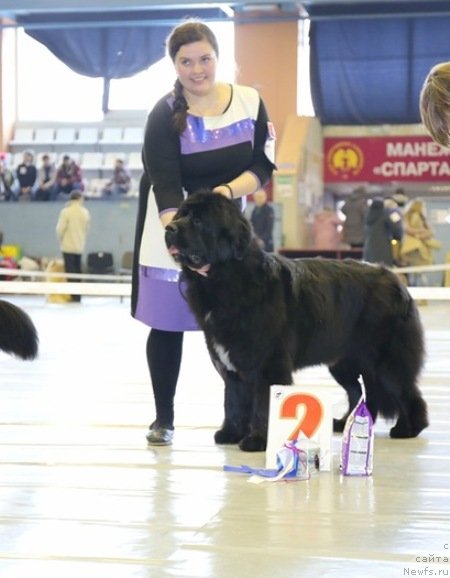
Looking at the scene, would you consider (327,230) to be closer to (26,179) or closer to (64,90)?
(26,179)

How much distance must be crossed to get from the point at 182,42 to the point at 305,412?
1.25m

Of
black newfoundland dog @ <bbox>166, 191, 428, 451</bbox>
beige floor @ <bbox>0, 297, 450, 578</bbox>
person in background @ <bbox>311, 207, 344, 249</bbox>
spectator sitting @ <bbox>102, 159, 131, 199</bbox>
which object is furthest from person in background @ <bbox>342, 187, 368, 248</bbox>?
black newfoundland dog @ <bbox>166, 191, 428, 451</bbox>

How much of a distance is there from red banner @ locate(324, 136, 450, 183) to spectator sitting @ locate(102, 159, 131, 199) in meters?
3.11

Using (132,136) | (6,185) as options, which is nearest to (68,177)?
(6,185)

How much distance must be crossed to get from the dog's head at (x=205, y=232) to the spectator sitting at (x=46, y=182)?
39.4 feet

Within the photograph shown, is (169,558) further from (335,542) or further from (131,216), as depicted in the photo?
(131,216)

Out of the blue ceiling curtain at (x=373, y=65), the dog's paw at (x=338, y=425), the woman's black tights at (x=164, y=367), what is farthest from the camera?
the blue ceiling curtain at (x=373, y=65)

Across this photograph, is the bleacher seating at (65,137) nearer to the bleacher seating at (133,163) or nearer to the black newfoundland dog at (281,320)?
the bleacher seating at (133,163)

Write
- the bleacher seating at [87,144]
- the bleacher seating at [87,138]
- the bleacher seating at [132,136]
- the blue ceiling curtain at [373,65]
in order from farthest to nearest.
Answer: the bleacher seating at [87,138] < the bleacher seating at [132,136] < the bleacher seating at [87,144] < the blue ceiling curtain at [373,65]

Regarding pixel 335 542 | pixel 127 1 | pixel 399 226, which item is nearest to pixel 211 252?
pixel 335 542

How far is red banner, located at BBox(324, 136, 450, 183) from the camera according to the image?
15.1 m

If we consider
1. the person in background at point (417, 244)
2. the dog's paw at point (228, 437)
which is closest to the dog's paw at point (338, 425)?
the dog's paw at point (228, 437)

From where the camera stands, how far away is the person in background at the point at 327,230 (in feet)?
45.0

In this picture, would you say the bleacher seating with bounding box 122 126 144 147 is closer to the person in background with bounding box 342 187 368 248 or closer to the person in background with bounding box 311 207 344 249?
the person in background with bounding box 311 207 344 249
